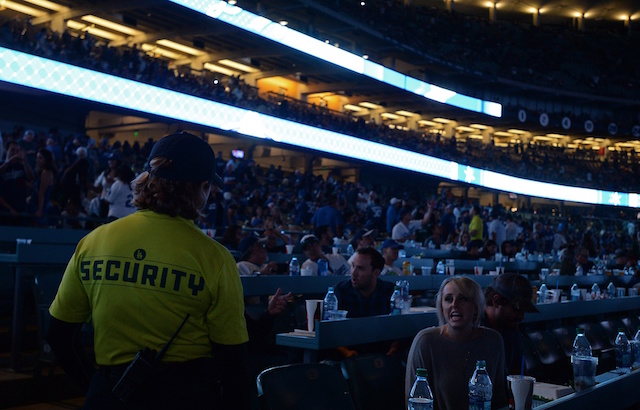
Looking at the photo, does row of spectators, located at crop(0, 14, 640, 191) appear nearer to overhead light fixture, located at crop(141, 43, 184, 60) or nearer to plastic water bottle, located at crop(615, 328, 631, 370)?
overhead light fixture, located at crop(141, 43, 184, 60)

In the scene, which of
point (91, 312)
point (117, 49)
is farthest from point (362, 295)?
point (117, 49)

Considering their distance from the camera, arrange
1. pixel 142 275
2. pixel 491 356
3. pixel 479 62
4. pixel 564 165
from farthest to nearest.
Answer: pixel 564 165 → pixel 479 62 → pixel 491 356 → pixel 142 275

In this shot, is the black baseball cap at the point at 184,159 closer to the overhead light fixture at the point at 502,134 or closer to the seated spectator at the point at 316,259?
the seated spectator at the point at 316,259

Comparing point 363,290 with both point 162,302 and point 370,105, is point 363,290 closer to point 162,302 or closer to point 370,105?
point 162,302

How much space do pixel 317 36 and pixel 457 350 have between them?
2379cm

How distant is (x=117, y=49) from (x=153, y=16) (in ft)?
10.5

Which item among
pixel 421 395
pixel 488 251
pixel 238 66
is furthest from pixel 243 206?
pixel 238 66

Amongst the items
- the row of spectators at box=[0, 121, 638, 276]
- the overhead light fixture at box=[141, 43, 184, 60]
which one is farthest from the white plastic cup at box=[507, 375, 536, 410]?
the overhead light fixture at box=[141, 43, 184, 60]

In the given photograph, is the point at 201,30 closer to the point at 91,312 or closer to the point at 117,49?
the point at 117,49

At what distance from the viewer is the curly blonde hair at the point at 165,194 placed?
7.02 feet

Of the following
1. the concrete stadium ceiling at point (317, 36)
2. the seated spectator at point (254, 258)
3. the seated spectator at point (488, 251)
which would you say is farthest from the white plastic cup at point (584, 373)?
the concrete stadium ceiling at point (317, 36)

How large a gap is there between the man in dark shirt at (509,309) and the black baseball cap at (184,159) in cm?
252

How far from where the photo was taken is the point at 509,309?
4227 millimetres

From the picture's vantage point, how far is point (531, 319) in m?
6.26
